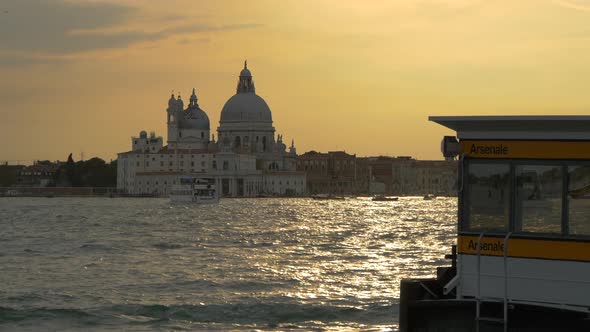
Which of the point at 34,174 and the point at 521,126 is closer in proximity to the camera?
the point at 521,126

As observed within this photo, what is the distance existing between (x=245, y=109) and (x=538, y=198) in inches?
5816

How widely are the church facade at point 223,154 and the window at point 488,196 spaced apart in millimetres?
131419

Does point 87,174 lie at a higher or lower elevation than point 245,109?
lower

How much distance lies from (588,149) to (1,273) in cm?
1518

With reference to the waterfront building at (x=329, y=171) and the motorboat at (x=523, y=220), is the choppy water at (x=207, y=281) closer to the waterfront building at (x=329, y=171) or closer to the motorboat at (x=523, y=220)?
the motorboat at (x=523, y=220)

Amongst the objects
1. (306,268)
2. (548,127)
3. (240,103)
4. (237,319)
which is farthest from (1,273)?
(240,103)

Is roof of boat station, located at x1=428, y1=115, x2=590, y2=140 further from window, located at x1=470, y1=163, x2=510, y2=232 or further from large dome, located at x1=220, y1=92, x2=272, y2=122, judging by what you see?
large dome, located at x1=220, y1=92, x2=272, y2=122

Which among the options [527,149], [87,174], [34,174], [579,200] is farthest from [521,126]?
[34,174]

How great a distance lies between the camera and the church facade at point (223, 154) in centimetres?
14525

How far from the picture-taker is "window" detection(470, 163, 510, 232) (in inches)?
345

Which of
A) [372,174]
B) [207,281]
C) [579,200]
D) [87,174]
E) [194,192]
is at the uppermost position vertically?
[372,174]

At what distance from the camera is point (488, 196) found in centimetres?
879

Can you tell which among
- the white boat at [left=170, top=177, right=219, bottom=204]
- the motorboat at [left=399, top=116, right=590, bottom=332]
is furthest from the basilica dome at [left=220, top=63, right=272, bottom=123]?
the motorboat at [left=399, top=116, right=590, bottom=332]

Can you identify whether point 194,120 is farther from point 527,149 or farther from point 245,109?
point 527,149
